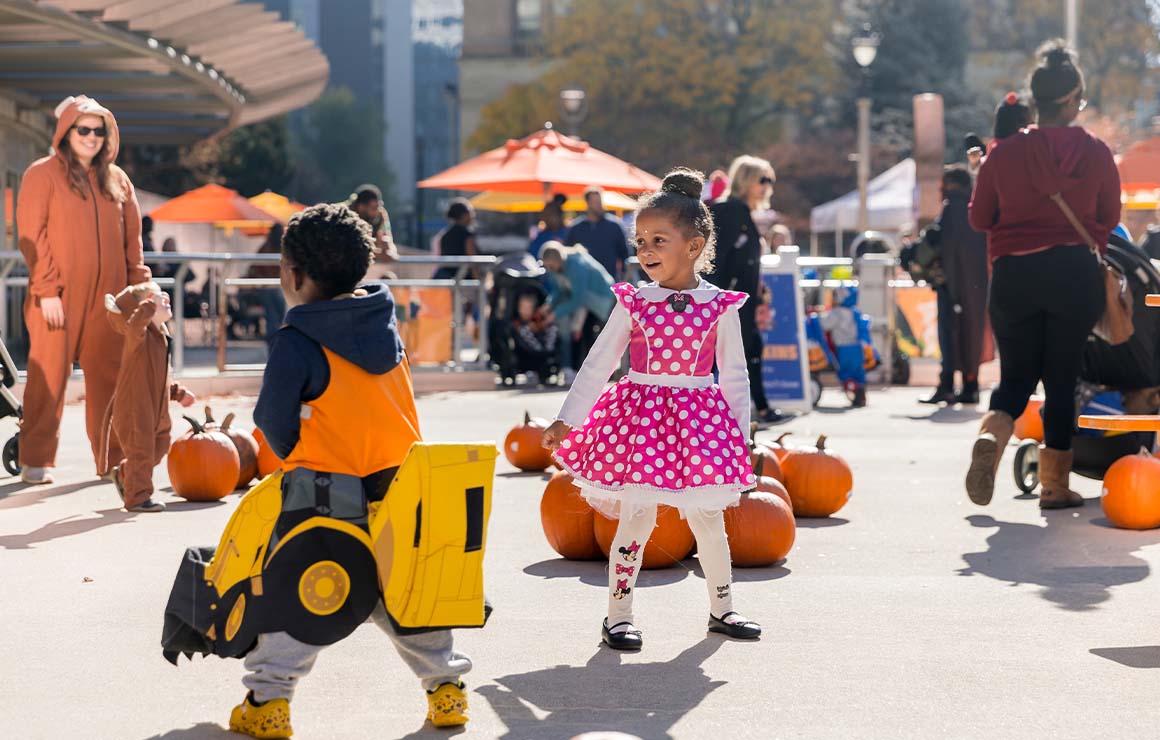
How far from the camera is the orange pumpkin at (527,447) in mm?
10617

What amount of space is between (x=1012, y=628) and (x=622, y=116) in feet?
176

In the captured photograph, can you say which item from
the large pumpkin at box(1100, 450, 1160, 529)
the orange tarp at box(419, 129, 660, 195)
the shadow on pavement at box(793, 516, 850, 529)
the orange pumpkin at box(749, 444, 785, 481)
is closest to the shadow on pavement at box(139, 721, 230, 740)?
the orange pumpkin at box(749, 444, 785, 481)

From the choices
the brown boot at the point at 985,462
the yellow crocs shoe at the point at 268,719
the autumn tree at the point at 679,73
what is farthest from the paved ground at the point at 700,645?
the autumn tree at the point at 679,73

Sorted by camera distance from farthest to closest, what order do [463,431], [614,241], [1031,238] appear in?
1. [614,241]
2. [463,431]
3. [1031,238]

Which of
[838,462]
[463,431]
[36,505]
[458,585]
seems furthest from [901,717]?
[463,431]

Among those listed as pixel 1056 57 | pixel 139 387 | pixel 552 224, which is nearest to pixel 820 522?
pixel 1056 57

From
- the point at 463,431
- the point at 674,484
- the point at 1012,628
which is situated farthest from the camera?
the point at 463,431

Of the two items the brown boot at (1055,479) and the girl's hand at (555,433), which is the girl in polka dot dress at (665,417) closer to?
the girl's hand at (555,433)

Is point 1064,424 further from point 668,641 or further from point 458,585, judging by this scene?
point 458,585

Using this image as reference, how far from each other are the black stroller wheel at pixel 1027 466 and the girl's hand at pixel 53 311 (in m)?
5.06

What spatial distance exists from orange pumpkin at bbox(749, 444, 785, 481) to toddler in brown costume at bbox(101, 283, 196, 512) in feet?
9.07

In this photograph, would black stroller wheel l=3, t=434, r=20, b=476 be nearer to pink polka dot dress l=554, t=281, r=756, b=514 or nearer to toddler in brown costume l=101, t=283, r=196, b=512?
toddler in brown costume l=101, t=283, r=196, b=512

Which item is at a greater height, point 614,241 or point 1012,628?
point 614,241

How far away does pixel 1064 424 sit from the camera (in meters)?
8.84
